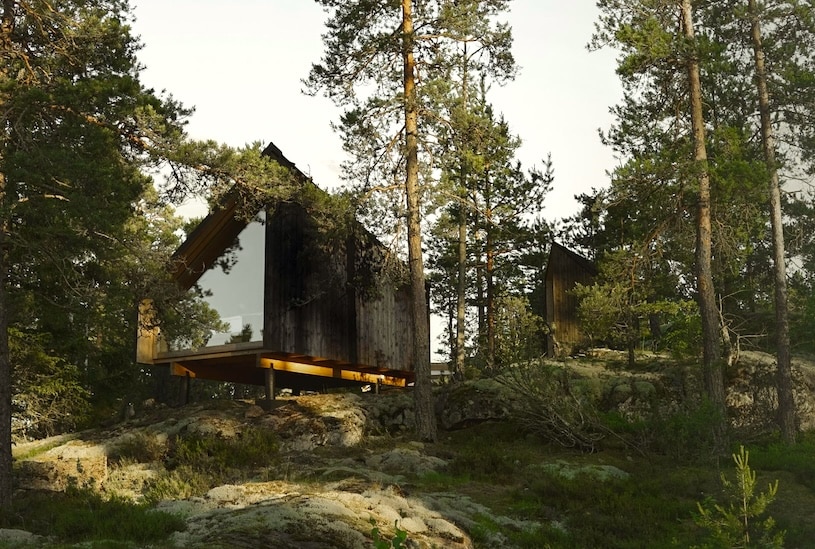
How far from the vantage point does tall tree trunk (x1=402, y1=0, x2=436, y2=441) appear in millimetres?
19891

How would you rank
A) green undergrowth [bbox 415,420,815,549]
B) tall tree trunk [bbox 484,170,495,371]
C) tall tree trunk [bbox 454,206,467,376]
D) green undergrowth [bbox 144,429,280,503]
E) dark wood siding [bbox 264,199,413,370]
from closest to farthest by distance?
1. green undergrowth [bbox 415,420,815,549]
2. green undergrowth [bbox 144,429,280,503]
3. dark wood siding [bbox 264,199,413,370]
4. tall tree trunk [bbox 454,206,467,376]
5. tall tree trunk [bbox 484,170,495,371]

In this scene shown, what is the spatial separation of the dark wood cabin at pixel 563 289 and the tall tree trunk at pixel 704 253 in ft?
36.0

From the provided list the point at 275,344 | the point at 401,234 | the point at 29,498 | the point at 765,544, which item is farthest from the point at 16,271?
the point at 765,544

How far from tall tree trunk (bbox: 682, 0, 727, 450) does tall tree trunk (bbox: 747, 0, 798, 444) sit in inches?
69.4

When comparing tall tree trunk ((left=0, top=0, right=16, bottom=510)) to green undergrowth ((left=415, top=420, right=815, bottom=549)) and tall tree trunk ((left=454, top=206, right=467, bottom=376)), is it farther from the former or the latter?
tall tree trunk ((left=454, top=206, right=467, bottom=376))

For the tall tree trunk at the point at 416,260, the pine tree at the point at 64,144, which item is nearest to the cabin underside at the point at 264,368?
the tall tree trunk at the point at 416,260

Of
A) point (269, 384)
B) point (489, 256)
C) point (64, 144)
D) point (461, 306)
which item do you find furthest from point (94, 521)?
point (489, 256)

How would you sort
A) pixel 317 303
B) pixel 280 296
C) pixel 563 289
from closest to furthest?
pixel 280 296, pixel 317 303, pixel 563 289

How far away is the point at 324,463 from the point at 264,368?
6.31m

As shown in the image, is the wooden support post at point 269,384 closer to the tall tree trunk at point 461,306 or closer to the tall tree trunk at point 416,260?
the tall tree trunk at point 416,260

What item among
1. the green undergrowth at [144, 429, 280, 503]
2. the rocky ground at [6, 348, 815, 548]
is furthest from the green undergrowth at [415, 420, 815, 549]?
the green undergrowth at [144, 429, 280, 503]

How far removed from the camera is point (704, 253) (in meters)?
19.2

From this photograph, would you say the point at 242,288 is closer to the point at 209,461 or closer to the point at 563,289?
the point at 209,461

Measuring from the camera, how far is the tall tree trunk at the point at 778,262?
19500 millimetres
